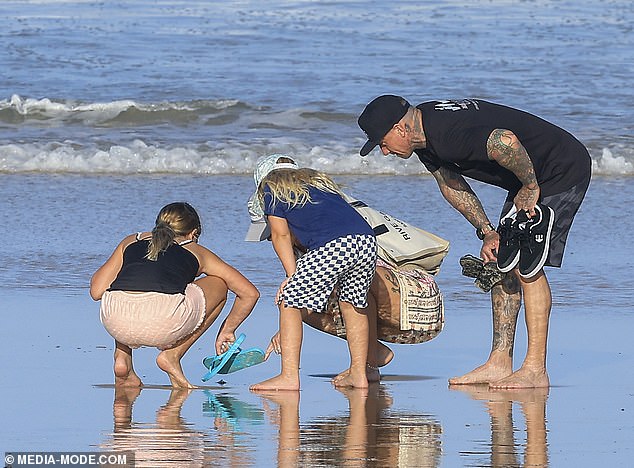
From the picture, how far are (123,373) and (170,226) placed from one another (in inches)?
25.2

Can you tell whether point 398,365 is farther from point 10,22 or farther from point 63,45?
point 10,22

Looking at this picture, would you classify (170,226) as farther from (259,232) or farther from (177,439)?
(177,439)

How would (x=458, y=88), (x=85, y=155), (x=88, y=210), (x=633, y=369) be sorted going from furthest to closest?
(x=458, y=88)
(x=85, y=155)
(x=88, y=210)
(x=633, y=369)

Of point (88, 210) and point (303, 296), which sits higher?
point (88, 210)

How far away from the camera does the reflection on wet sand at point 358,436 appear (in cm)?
419

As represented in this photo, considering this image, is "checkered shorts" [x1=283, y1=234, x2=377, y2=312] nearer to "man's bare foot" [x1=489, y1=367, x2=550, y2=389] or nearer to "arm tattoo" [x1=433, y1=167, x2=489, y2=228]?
"arm tattoo" [x1=433, y1=167, x2=489, y2=228]

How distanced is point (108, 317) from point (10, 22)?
1654 cm

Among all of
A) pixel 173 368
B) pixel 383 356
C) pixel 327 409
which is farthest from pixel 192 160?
pixel 327 409

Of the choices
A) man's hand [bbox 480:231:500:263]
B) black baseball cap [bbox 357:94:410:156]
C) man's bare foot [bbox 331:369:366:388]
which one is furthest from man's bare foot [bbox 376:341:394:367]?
black baseball cap [bbox 357:94:410:156]

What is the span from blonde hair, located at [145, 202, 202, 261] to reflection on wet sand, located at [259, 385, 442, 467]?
0.75 m

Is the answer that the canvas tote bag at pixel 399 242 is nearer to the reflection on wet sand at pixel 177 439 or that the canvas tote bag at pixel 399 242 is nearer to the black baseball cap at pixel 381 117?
the black baseball cap at pixel 381 117

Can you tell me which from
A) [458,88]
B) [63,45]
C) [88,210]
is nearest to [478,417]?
[88,210]

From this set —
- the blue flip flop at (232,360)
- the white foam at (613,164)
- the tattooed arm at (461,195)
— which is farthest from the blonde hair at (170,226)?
the white foam at (613,164)

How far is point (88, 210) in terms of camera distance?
974 centimetres
